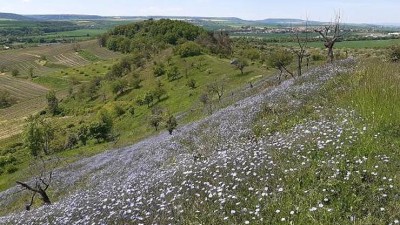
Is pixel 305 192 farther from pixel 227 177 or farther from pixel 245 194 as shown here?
pixel 227 177

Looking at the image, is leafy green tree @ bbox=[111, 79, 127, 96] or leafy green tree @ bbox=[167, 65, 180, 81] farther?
leafy green tree @ bbox=[111, 79, 127, 96]

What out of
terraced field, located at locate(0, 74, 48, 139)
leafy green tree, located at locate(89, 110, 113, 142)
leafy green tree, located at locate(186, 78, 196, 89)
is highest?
leafy green tree, located at locate(186, 78, 196, 89)

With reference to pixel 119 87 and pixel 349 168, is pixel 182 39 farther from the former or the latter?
pixel 349 168

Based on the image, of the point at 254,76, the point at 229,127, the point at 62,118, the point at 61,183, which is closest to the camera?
the point at 229,127

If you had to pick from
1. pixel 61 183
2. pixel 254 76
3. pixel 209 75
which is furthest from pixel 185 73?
pixel 61 183

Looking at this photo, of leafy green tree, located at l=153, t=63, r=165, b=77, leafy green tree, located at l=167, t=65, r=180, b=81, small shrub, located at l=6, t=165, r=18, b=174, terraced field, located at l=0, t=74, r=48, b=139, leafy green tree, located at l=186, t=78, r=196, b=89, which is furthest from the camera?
terraced field, located at l=0, t=74, r=48, b=139

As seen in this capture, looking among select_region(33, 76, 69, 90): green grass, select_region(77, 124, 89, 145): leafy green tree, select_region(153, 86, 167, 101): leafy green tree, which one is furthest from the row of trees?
select_region(77, 124, 89, 145): leafy green tree

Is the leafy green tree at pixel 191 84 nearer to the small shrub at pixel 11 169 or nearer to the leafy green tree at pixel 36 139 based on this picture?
the leafy green tree at pixel 36 139

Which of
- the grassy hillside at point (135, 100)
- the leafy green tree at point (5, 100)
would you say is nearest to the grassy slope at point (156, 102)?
the grassy hillside at point (135, 100)

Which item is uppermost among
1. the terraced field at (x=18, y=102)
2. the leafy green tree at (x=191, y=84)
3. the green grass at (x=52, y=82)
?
the leafy green tree at (x=191, y=84)

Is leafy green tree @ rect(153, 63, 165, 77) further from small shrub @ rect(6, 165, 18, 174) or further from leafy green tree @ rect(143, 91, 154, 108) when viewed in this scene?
small shrub @ rect(6, 165, 18, 174)

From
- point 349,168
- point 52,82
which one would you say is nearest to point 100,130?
point 349,168
